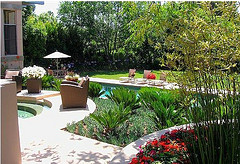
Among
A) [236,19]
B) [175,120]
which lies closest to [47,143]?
[175,120]

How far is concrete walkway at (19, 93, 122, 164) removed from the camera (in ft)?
13.8

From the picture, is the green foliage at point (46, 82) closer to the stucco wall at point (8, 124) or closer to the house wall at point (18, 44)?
the house wall at point (18, 44)

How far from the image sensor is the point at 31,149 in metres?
4.63

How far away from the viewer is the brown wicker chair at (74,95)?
7.81 metres

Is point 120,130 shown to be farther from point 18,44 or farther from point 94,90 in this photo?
point 18,44

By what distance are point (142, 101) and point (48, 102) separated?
365 centimetres

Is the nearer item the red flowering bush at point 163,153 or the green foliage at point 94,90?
the red flowering bush at point 163,153

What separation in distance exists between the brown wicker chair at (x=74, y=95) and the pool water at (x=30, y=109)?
1.07m

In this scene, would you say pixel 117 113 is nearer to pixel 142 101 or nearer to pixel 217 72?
pixel 142 101

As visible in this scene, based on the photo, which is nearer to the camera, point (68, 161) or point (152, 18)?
point (152, 18)

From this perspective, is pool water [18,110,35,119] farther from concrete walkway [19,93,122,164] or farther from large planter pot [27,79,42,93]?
large planter pot [27,79,42,93]

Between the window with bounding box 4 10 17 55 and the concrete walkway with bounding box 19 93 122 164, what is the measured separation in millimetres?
10036

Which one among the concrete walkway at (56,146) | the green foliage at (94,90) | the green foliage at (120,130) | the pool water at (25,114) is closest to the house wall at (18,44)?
the pool water at (25,114)

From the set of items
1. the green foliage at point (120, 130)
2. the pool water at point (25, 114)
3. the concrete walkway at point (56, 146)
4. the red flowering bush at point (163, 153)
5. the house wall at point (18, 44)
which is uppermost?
the house wall at point (18, 44)
